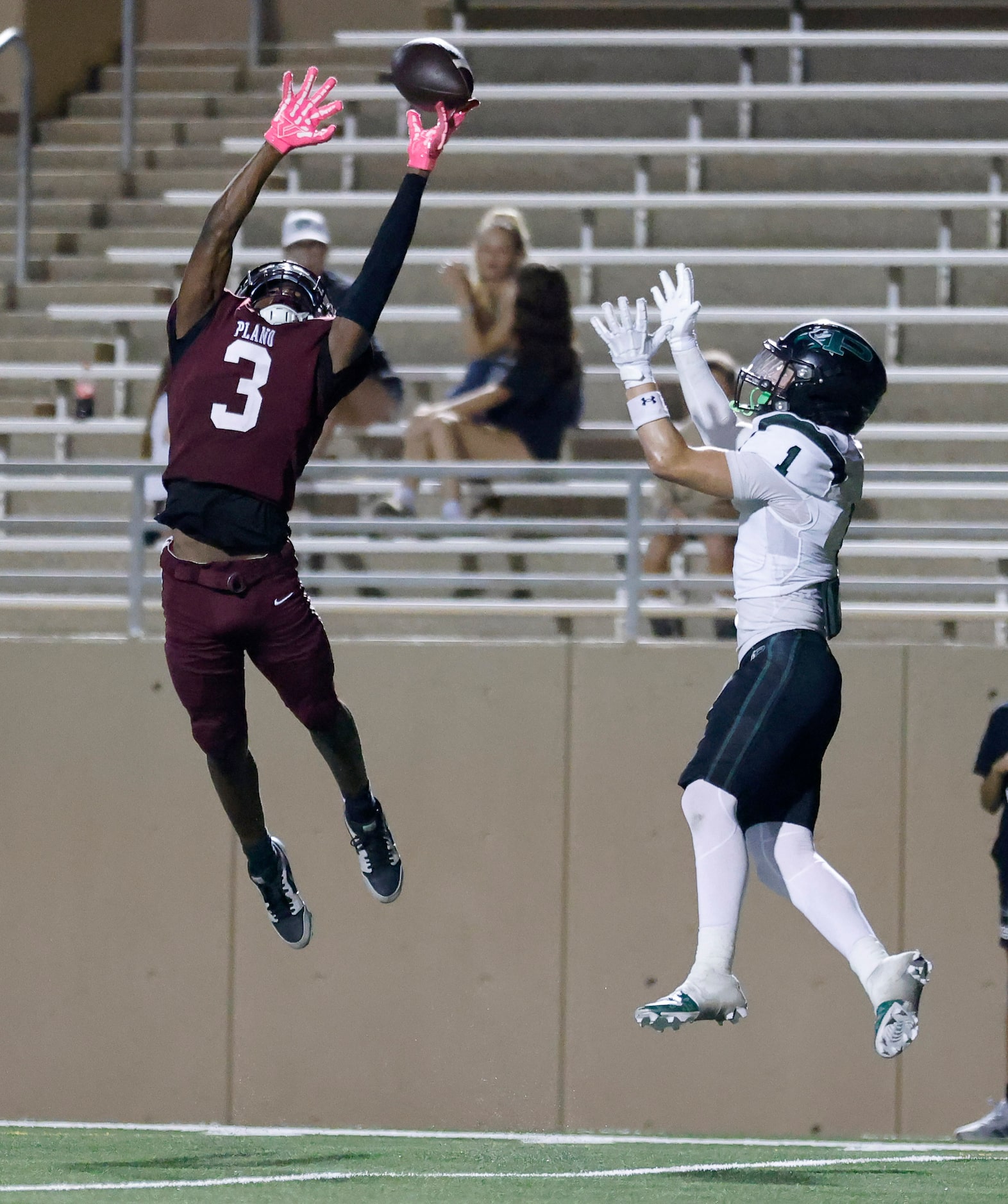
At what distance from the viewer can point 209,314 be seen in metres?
5.70

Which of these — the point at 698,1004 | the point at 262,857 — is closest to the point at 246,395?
the point at 262,857

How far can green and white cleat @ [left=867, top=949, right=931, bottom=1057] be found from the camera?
16.8 feet

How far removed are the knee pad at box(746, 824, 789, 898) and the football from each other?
192 centimetres

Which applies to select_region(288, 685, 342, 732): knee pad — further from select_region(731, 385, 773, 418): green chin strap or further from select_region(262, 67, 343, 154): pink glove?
select_region(262, 67, 343, 154): pink glove

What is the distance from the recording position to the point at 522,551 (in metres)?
7.78

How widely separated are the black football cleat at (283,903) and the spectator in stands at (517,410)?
92.4 inches

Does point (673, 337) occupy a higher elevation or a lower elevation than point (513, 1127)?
higher

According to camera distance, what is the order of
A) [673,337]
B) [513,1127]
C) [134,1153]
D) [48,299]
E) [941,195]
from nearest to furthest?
[673,337] → [134,1153] → [513,1127] → [941,195] → [48,299]

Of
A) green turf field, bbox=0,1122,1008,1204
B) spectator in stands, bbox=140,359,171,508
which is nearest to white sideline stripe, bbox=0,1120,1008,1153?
green turf field, bbox=0,1122,1008,1204

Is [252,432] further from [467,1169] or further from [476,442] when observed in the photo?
[476,442]

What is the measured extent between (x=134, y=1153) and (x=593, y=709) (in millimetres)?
2378

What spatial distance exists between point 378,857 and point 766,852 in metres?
1.21

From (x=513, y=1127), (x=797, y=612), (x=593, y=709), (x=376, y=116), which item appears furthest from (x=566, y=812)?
(x=376, y=116)

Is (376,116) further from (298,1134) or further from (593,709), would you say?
(298,1134)
